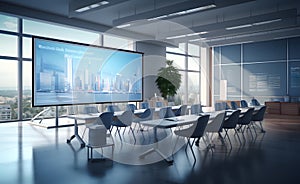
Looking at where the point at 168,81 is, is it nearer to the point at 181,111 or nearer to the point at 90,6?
the point at 181,111

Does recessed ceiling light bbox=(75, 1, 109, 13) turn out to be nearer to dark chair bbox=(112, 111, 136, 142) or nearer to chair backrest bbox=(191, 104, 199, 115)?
dark chair bbox=(112, 111, 136, 142)

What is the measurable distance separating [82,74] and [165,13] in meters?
A: 3.40

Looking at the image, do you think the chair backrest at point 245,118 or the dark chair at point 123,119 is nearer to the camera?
the dark chair at point 123,119

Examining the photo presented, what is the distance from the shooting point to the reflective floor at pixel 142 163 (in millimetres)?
3770

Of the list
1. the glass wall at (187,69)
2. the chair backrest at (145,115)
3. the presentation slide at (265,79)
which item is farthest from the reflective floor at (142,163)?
the glass wall at (187,69)

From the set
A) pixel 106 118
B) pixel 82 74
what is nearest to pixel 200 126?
pixel 106 118

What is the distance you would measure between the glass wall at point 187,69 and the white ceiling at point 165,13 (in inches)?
122

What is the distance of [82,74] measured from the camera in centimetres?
863

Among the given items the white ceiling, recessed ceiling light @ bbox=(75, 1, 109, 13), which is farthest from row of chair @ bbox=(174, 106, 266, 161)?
recessed ceiling light @ bbox=(75, 1, 109, 13)

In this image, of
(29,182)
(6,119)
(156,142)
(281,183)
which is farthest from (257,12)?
(6,119)

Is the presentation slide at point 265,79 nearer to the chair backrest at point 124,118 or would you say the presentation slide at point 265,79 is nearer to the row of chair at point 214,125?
the row of chair at point 214,125

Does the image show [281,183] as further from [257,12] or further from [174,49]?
[174,49]

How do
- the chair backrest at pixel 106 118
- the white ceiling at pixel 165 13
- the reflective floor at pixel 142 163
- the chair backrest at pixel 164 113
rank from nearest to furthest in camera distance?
the reflective floor at pixel 142 163 < the chair backrest at pixel 106 118 < the chair backrest at pixel 164 113 < the white ceiling at pixel 165 13

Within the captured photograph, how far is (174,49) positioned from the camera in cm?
1361
